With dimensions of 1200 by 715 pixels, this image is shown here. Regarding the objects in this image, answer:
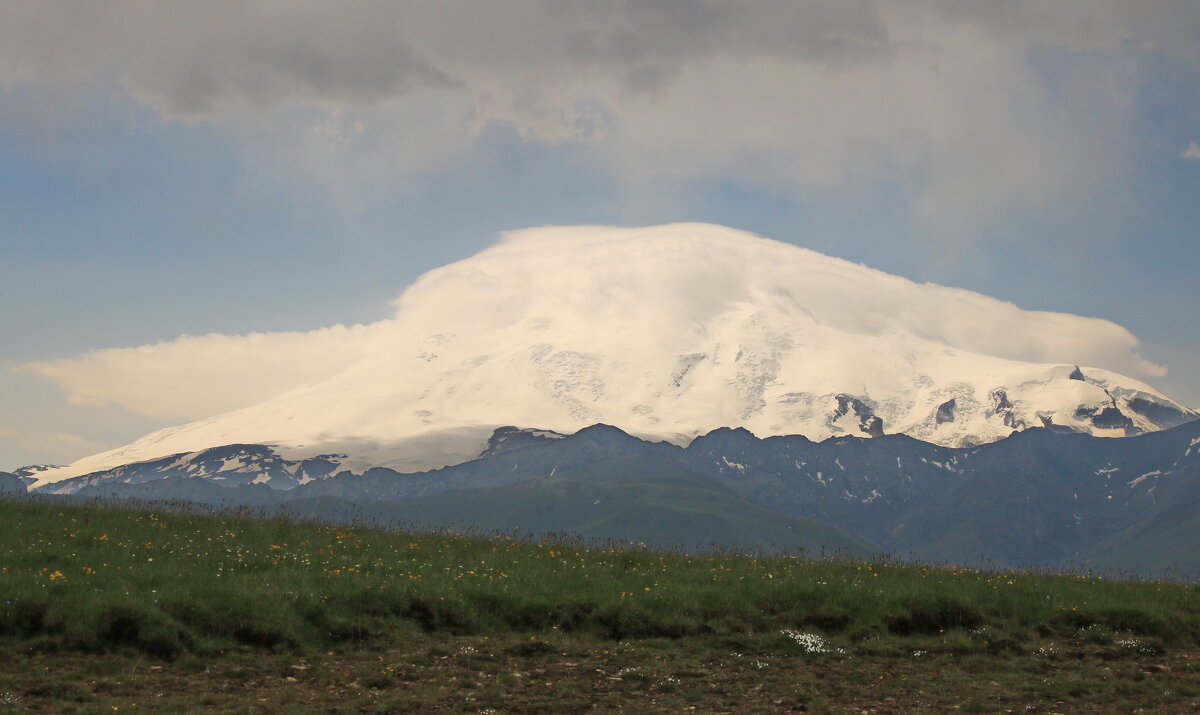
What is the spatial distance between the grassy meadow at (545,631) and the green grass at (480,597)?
0.25ft

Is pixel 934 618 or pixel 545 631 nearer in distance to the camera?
pixel 545 631

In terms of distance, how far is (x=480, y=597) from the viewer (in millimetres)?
29000

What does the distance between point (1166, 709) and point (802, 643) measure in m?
8.18

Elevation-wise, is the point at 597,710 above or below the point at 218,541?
below

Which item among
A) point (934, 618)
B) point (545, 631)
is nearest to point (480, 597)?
point (545, 631)

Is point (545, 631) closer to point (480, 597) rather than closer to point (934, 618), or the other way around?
point (480, 597)

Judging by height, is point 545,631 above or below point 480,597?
below

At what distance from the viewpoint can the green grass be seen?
25.5m

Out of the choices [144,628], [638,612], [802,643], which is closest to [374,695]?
[144,628]

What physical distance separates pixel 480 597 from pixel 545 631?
7.13ft

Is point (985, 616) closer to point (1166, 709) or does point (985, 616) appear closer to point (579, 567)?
point (1166, 709)

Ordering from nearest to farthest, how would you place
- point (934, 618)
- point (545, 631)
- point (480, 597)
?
point (545, 631) → point (480, 597) → point (934, 618)

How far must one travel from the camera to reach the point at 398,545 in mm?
36375

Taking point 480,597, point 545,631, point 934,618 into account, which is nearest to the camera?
point 545,631
